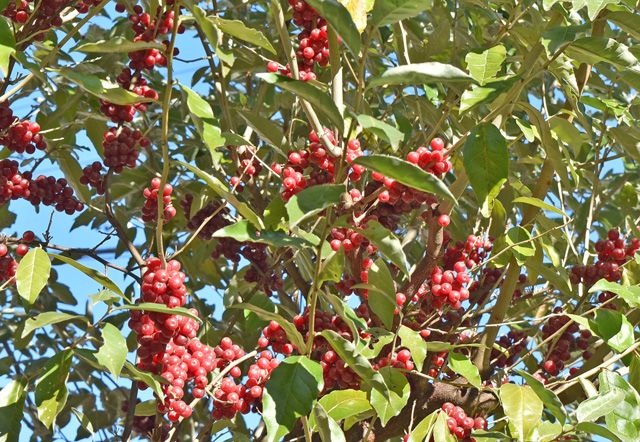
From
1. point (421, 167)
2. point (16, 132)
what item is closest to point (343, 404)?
point (421, 167)

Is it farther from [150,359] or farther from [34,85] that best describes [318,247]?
[34,85]

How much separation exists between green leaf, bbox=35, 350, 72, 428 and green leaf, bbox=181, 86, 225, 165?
42 centimetres

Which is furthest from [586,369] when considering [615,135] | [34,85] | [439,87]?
[34,85]

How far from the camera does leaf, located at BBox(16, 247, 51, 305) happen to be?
59.9 inches

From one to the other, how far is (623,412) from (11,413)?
0.96 metres

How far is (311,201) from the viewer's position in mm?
1178

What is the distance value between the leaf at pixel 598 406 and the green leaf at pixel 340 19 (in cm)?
68

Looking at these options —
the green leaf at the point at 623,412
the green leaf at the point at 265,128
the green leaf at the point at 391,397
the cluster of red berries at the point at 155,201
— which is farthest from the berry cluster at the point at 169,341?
the green leaf at the point at 623,412

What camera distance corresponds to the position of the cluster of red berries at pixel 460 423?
1703mm

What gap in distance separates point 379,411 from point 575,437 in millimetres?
482

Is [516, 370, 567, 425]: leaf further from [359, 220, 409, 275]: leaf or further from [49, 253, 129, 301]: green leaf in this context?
[49, 253, 129, 301]: green leaf

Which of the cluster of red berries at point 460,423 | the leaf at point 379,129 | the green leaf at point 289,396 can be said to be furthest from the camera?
the cluster of red berries at point 460,423

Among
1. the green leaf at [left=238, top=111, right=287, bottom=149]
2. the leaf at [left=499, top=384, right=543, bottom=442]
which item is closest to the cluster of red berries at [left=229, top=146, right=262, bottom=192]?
the green leaf at [left=238, top=111, right=287, bottom=149]

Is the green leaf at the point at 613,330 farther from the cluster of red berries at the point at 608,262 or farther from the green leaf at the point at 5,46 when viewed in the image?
the green leaf at the point at 5,46
